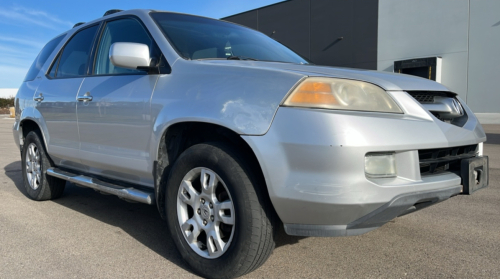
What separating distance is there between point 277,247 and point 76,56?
282 centimetres

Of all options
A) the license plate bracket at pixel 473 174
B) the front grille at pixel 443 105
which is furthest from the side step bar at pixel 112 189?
the license plate bracket at pixel 473 174

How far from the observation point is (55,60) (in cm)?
438

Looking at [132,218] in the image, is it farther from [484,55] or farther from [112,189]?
[484,55]

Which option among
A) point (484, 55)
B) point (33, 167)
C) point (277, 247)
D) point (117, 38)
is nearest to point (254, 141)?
point (277, 247)

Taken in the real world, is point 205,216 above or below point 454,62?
below

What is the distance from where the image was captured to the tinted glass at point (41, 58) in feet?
15.2

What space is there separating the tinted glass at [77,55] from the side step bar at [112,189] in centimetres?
99

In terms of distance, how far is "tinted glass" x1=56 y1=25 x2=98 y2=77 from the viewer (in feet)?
12.7

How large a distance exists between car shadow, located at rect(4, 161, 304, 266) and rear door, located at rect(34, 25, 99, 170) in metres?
0.55

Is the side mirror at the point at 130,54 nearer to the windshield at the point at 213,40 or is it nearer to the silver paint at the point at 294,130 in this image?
the silver paint at the point at 294,130

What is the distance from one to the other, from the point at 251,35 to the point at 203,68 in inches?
50.7

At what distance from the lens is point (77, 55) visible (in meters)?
Answer: 4.04

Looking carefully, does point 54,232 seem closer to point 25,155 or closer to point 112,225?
point 112,225

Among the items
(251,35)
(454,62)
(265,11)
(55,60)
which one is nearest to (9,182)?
(55,60)
